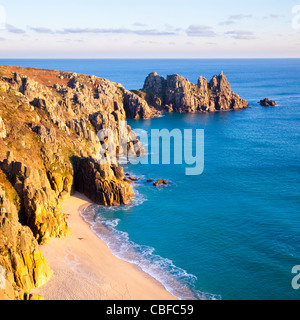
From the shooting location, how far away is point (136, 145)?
113188 mm

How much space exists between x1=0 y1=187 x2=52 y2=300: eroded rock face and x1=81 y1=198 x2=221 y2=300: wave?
13.5 m

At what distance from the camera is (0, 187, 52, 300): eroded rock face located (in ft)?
146

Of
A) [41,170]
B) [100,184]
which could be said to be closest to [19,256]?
[41,170]

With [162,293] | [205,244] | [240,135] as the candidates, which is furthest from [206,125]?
[162,293]

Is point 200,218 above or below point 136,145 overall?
below

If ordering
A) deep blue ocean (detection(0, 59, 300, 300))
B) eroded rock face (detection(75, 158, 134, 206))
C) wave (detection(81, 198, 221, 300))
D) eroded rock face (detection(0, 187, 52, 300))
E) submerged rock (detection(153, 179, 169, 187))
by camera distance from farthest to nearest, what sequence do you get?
submerged rock (detection(153, 179, 169, 187)) < eroded rock face (detection(75, 158, 134, 206)) < deep blue ocean (detection(0, 59, 300, 300)) < wave (detection(81, 198, 221, 300)) < eroded rock face (detection(0, 187, 52, 300))

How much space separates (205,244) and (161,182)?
2960 centimetres

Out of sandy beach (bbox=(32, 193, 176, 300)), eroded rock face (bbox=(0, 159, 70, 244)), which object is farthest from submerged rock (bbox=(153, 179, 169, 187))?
eroded rock face (bbox=(0, 159, 70, 244))

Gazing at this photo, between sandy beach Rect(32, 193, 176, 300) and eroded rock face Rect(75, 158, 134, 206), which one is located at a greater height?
eroded rock face Rect(75, 158, 134, 206)

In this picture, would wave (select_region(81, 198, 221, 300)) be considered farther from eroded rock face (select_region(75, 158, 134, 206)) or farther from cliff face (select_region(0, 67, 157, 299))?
cliff face (select_region(0, 67, 157, 299))

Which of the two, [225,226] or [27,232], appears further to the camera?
[225,226]

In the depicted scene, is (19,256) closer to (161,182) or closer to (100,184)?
(100,184)

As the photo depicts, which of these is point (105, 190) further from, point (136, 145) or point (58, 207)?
point (136, 145)

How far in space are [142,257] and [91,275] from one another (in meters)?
9.27
